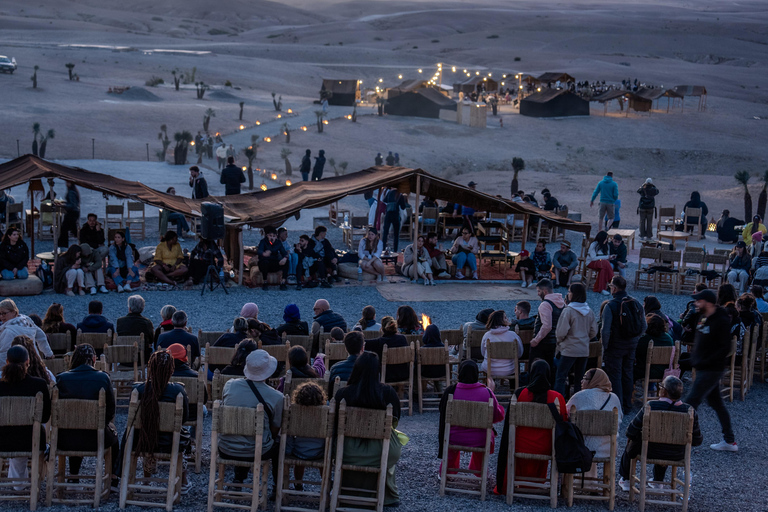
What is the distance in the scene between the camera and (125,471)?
17.8 feet

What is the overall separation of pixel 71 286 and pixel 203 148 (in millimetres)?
17781

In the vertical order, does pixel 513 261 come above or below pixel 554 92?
below

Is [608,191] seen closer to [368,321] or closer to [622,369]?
[622,369]

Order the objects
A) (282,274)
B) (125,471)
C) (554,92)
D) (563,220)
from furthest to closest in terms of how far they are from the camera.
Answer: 1. (554,92)
2. (563,220)
3. (282,274)
4. (125,471)

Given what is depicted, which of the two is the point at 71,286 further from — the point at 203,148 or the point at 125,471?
the point at 203,148

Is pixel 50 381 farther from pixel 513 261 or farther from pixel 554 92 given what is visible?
pixel 554 92

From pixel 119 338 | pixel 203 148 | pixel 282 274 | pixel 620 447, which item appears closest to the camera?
pixel 620 447

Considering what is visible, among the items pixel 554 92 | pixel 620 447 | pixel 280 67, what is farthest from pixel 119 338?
pixel 280 67

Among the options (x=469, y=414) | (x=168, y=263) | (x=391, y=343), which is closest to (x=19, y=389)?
(x=469, y=414)

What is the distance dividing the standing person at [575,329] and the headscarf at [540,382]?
2.06 meters

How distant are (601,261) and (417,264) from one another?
10.4ft

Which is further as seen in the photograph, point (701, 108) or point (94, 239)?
point (701, 108)

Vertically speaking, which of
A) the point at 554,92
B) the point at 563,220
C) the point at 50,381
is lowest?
the point at 50,381

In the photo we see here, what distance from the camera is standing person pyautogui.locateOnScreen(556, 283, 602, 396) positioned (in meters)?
7.83
